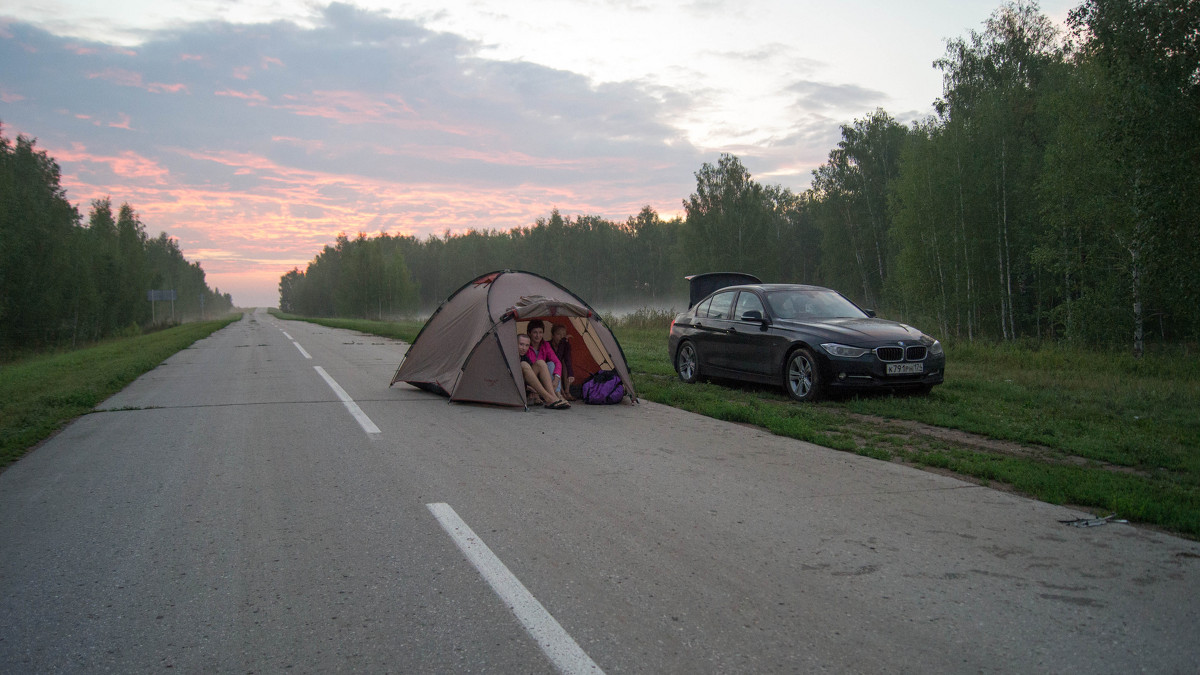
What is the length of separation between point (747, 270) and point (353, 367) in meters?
41.6

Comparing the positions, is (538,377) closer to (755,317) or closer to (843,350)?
(755,317)

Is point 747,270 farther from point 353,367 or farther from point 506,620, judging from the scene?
point 506,620

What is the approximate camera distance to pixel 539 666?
107 inches

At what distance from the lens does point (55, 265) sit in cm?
4272

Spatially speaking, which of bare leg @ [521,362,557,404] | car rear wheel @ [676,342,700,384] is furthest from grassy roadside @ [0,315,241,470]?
car rear wheel @ [676,342,700,384]

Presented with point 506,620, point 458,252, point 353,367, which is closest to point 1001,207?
point 353,367

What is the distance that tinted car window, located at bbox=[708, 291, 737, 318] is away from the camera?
1178 centimetres

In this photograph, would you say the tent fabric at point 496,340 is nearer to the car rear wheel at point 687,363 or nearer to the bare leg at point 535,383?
the bare leg at point 535,383

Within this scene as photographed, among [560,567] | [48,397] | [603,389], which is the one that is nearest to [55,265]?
[48,397]

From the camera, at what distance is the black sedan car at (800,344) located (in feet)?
31.4

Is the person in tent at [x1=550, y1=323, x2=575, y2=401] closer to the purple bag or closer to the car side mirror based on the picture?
the purple bag

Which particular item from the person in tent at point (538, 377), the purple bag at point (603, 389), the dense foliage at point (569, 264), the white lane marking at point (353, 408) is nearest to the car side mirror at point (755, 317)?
the purple bag at point (603, 389)

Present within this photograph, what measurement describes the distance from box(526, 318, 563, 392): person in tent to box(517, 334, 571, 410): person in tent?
0.29 feet

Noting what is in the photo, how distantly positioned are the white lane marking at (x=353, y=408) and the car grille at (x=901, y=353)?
6.56 meters
